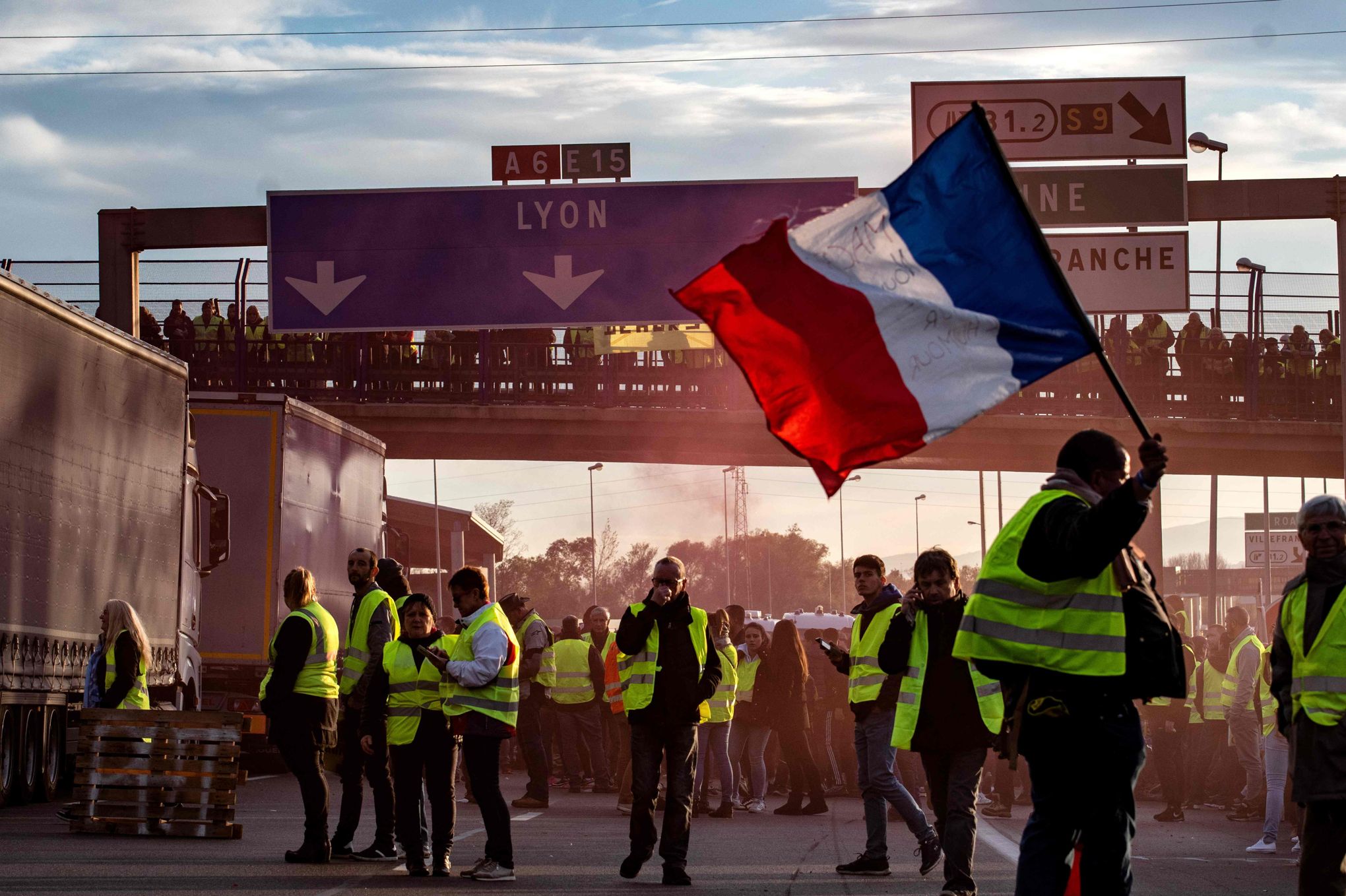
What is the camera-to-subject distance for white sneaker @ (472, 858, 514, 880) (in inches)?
412

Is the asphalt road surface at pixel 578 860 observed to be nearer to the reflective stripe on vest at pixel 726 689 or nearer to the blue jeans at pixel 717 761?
the blue jeans at pixel 717 761

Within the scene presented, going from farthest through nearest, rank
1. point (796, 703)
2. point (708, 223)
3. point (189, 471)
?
point (708, 223) < point (189, 471) < point (796, 703)

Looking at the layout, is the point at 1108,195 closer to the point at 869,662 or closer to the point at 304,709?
the point at 869,662

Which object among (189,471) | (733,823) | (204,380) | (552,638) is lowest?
(733,823)

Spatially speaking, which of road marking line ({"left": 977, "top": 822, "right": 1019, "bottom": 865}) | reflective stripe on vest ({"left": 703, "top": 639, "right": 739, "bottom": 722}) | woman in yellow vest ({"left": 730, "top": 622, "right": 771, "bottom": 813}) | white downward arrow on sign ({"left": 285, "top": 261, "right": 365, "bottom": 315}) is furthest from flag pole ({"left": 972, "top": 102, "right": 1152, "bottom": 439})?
white downward arrow on sign ({"left": 285, "top": 261, "right": 365, "bottom": 315})

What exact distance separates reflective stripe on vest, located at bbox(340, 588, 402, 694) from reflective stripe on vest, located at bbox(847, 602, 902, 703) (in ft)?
8.93

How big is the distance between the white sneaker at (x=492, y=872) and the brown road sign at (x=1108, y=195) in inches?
527

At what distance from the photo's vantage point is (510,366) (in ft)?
97.1

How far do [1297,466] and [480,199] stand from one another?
15904 mm

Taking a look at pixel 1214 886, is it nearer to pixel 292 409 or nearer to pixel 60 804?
pixel 60 804

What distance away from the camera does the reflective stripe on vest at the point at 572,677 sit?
776 inches

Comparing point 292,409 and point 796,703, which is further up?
point 292,409

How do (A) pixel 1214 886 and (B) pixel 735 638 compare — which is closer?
(A) pixel 1214 886

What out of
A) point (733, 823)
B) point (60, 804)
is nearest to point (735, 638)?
point (733, 823)
